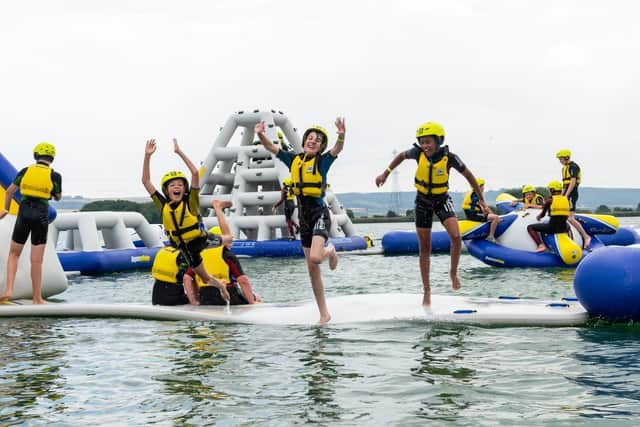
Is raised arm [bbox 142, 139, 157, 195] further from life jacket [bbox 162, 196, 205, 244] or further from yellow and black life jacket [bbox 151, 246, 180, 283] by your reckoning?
yellow and black life jacket [bbox 151, 246, 180, 283]

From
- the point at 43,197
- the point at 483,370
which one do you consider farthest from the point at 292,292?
the point at 483,370

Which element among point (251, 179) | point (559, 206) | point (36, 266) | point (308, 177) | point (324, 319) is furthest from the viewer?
point (251, 179)

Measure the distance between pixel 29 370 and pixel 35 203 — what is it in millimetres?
3641

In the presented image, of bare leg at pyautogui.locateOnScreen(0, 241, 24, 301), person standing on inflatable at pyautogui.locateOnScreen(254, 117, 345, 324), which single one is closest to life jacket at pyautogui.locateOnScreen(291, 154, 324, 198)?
person standing on inflatable at pyautogui.locateOnScreen(254, 117, 345, 324)

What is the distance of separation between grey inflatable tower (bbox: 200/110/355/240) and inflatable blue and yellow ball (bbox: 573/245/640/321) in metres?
15.7

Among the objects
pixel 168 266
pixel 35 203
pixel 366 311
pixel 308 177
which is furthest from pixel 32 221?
pixel 366 311

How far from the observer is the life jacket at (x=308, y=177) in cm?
657

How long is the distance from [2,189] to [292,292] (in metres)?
4.47

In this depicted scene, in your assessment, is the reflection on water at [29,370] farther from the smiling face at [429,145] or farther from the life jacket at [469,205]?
the life jacket at [469,205]

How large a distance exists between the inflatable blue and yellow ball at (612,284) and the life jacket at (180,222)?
3.75 metres

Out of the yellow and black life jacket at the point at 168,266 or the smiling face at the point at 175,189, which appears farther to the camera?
the yellow and black life jacket at the point at 168,266

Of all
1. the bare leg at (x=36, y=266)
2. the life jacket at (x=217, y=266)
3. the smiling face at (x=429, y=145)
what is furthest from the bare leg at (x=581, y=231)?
the bare leg at (x=36, y=266)

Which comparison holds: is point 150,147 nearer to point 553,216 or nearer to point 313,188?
point 313,188

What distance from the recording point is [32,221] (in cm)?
841
